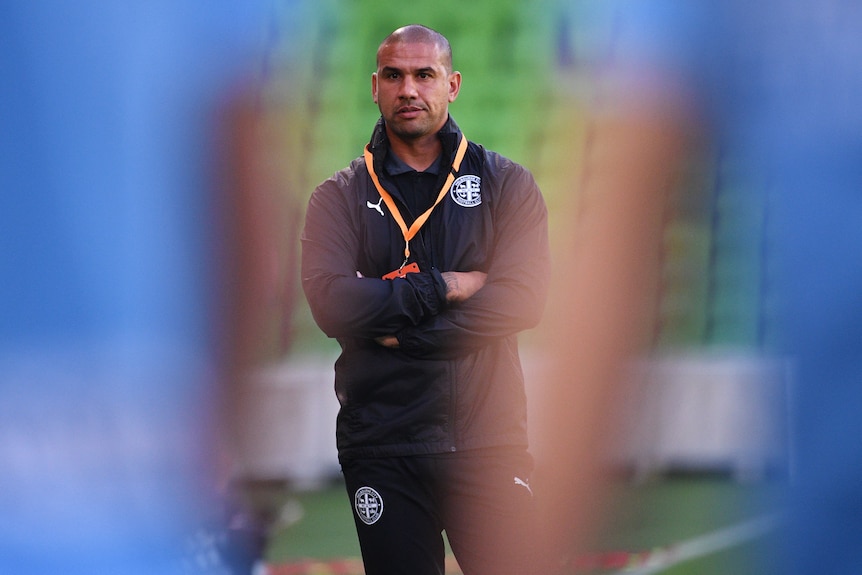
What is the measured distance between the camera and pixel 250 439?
11.5ft

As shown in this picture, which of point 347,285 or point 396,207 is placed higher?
point 396,207

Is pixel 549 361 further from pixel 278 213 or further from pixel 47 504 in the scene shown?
pixel 47 504

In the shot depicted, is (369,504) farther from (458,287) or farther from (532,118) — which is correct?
(532,118)

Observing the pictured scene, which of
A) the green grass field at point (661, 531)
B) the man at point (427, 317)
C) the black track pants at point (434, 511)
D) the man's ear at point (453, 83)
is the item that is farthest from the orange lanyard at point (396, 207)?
the green grass field at point (661, 531)

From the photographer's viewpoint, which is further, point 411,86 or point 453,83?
point 453,83

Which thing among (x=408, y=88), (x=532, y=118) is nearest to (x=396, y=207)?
(x=408, y=88)

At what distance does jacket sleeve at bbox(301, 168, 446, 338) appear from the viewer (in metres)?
2.34

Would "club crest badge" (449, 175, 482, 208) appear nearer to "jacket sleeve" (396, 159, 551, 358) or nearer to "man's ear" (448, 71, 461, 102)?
"jacket sleeve" (396, 159, 551, 358)

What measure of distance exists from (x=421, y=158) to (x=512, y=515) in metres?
0.74

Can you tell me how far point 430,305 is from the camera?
234 cm

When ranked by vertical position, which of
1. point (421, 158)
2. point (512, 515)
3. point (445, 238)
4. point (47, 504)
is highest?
point (421, 158)

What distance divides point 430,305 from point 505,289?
161 millimetres

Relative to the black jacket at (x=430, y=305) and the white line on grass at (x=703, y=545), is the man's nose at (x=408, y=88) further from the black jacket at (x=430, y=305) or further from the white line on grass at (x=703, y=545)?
the white line on grass at (x=703, y=545)

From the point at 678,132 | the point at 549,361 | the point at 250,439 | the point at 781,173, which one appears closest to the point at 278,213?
the point at 250,439
